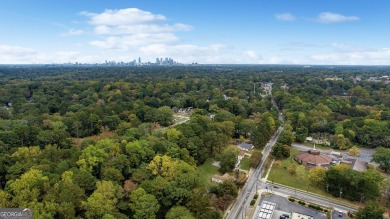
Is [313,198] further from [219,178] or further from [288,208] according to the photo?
[219,178]

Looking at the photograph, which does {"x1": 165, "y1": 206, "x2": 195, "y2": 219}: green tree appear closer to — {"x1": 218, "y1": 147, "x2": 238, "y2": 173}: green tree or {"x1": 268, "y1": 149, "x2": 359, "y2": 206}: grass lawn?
{"x1": 218, "y1": 147, "x2": 238, "y2": 173}: green tree

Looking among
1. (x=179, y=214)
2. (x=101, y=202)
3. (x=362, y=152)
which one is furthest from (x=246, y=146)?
(x=101, y=202)

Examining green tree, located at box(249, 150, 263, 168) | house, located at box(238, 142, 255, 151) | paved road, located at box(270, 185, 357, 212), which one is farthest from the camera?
house, located at box(238, 142, 255, 151)

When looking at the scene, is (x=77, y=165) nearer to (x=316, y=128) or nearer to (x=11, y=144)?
(x=11, y=144)

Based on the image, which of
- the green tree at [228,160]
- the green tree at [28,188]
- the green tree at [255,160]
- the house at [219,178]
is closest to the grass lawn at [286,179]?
the green tree at [255,160]

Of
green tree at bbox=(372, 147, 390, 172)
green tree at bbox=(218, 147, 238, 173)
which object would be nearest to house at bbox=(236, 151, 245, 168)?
green tree at bbox=(218, 147, 238, 173)

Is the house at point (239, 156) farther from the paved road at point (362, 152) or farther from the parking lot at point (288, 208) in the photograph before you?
the paved road at point (362, 152)

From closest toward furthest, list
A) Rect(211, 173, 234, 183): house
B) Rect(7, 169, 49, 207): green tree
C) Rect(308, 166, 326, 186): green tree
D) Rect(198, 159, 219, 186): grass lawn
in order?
Rect(7, 169, 49, 207): green tree → Rect(308, 166, 326, 186): green tree → Rect(211, 173, 234, 183): house → Rect(198, 159, 219, 186): grass lawn
